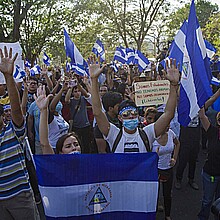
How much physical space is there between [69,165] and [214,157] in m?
1.67

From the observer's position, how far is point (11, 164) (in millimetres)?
2986

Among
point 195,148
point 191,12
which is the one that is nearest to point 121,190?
point 191,12

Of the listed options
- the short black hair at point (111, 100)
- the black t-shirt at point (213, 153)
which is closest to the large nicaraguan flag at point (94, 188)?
the black t-shirt at point (213, 153)

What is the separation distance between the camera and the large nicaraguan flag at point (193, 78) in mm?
4031

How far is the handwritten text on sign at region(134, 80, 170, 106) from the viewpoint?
4641 mm

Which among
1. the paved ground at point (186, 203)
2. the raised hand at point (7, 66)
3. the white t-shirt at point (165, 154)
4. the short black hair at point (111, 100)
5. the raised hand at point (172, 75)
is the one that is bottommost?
the paved ground at point (186, 203)

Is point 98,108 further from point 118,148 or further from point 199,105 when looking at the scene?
point 199,105

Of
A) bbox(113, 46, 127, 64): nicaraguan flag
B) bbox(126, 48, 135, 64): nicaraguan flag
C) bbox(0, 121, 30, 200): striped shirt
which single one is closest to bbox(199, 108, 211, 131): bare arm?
bbox(0, 121, 30, 200): striped shirt

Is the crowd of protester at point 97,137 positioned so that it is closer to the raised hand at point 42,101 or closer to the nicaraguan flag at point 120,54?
the raised hand at point 42,101

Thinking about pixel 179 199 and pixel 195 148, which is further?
pixel 195 148

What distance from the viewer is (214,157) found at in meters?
3.88

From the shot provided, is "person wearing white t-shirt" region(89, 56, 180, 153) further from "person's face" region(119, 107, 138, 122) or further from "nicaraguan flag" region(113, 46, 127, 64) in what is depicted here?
"nicaraguan flag" region(113, 46, 127, 64)

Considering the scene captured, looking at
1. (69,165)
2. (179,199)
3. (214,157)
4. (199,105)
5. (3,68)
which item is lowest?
(179,199)

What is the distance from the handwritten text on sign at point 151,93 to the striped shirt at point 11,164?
1997mm
